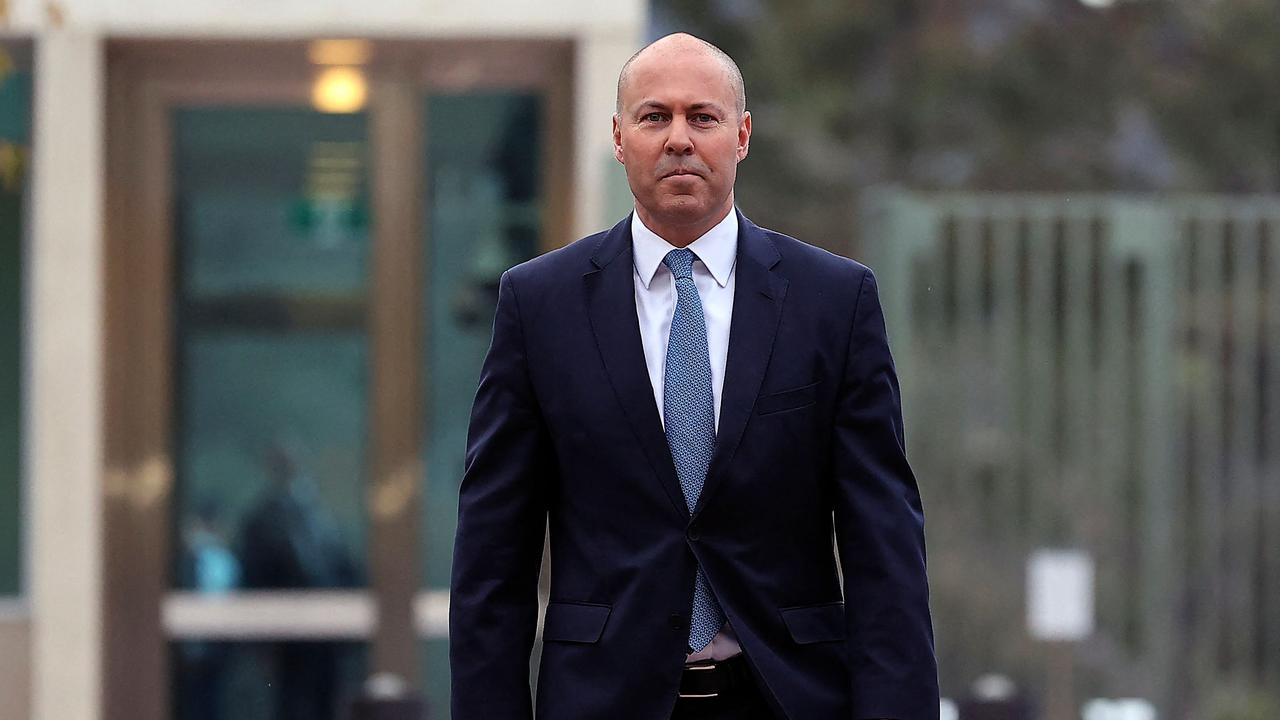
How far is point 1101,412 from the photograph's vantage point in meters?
6.62

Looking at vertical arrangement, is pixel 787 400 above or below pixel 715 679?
above

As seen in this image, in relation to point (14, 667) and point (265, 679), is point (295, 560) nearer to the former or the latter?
point (265, 679)

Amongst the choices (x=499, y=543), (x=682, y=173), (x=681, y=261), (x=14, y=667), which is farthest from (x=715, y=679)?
(x=14, y=667)

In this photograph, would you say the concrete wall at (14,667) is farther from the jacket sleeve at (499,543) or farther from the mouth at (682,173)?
the mouth at (682,173)

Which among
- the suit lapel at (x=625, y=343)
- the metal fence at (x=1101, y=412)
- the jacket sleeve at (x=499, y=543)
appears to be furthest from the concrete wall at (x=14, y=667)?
the suit lapel at (x=625, y=343)

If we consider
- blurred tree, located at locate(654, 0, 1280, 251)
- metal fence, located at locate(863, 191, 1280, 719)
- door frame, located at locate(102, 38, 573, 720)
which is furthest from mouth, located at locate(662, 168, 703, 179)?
blurred tree, located at locate(654, 0, 1280, 251)

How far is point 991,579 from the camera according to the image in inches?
259

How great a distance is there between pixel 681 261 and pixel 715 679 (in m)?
0.58

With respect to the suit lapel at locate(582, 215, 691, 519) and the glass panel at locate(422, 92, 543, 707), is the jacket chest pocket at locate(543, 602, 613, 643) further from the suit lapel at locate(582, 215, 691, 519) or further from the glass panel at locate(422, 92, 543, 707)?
the glass panel at locate(422, 92, 543, 707)

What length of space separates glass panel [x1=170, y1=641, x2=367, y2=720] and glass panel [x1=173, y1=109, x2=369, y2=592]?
215 mm

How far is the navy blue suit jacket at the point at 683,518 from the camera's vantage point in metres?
2.83

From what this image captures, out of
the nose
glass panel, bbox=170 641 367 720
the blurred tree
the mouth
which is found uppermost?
the blurred tree

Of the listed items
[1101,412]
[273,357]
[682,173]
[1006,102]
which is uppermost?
[1006,102]

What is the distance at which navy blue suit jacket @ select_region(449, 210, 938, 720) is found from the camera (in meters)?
2.83
